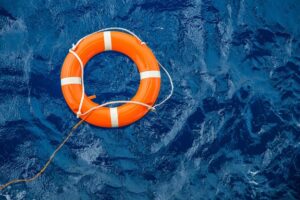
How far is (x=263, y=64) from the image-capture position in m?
3.73

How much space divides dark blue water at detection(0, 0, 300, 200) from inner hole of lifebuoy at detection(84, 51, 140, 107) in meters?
0.01

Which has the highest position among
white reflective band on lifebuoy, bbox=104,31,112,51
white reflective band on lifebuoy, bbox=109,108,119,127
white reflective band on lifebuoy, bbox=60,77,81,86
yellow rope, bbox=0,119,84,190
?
white reflective band on lifebuoy, bbox=104,31,112,51

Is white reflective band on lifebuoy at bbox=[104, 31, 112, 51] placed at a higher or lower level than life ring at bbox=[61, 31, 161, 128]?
higher

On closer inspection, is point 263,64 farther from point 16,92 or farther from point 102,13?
point 16,92

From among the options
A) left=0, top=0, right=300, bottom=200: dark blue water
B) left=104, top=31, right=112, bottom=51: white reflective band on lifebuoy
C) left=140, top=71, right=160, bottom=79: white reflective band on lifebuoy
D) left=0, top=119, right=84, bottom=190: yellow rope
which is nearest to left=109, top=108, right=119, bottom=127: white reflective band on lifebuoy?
left=0, top=0, right=300, bottom=200: dark blue water

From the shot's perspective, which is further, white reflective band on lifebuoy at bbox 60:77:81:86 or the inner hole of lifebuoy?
the inner hole of lifebuoy

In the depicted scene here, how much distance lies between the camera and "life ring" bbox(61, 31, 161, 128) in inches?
136

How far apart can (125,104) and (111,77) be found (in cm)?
39

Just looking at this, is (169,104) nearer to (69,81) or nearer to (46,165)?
(69,81)

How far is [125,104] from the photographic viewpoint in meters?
3.51

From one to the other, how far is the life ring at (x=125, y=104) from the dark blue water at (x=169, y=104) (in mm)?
187

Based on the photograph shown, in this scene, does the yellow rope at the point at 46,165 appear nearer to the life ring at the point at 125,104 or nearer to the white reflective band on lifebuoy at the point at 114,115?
the life ring at the point at 125,104

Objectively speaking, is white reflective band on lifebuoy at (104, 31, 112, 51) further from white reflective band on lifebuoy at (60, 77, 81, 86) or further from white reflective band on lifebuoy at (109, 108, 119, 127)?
white reflective band on lifebuoy at (109, 108, 119, 127)

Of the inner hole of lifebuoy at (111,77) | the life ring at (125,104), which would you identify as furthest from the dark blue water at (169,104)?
the life ring at (125,104)
